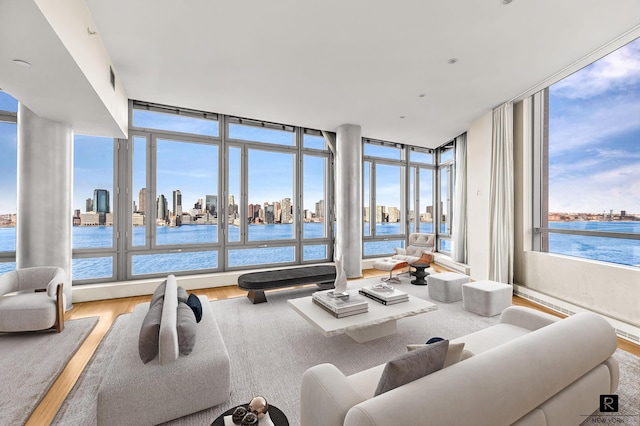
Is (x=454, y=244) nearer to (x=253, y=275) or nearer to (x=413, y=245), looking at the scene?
(x=413, y=245)

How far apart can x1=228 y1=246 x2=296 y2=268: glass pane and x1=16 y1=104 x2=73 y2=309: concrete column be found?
95.2 inches

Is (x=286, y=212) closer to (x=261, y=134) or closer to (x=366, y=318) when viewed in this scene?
(x=261, y=134)

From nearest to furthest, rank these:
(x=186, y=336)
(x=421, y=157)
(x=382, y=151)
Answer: (x=186, y=336) < (x=382, y=151) < (x=421, y=157)

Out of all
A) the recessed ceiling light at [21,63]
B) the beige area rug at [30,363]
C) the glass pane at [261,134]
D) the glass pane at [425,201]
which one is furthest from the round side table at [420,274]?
the recessed ceiling light at [21,63]

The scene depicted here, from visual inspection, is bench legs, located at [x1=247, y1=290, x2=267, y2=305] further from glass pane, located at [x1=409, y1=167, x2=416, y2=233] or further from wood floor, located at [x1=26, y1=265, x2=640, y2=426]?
glass pane, located at [x1=409, y1=167, x2=416, y2=233]

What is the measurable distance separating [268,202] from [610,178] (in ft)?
17.4

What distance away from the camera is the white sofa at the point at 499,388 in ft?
3.26

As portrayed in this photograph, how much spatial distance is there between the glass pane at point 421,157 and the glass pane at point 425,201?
0.28m

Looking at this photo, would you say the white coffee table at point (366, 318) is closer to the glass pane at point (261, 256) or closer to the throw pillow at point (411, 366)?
the throw pillow at point (411, 366)

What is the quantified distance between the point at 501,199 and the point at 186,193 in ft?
18.1

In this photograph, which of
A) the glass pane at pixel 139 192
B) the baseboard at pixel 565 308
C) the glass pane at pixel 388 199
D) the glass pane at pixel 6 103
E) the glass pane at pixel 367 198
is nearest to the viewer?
the baseboard at pixel 565 308

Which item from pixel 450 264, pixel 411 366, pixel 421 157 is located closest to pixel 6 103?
pixel 411 366

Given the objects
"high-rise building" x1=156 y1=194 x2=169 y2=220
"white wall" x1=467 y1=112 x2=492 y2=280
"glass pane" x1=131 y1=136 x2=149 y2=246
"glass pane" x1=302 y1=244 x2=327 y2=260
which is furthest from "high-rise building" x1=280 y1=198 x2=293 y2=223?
"white wall" x1=467 y1=112 x2=492 y2=280

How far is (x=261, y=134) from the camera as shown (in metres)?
5.68
